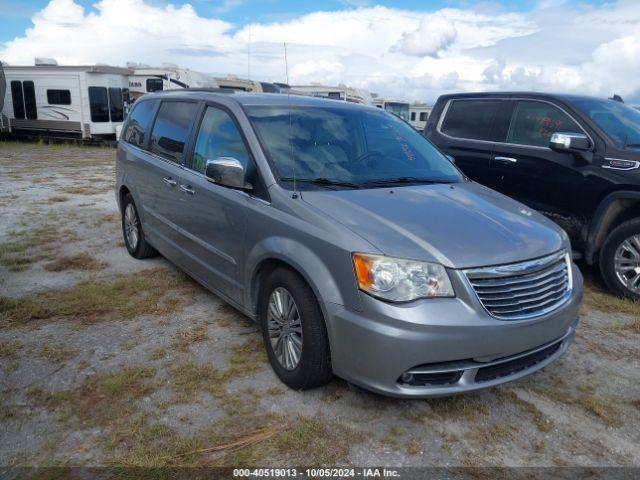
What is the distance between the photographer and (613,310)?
457 cm

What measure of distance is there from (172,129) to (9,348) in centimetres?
220

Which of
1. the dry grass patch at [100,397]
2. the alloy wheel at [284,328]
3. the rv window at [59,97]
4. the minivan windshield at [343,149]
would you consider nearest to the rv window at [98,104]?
the rv window at [59,97]

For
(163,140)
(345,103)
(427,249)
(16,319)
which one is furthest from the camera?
(163,140)

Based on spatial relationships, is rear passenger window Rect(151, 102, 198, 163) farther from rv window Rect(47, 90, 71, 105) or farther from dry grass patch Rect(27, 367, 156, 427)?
rv window Rect(47, 90, 71, 105)

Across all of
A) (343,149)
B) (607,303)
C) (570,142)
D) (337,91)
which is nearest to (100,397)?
(343,149)

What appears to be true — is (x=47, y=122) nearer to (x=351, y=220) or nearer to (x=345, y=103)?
(x=345, y=103)

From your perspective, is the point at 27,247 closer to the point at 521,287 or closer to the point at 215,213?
the point at 215,213

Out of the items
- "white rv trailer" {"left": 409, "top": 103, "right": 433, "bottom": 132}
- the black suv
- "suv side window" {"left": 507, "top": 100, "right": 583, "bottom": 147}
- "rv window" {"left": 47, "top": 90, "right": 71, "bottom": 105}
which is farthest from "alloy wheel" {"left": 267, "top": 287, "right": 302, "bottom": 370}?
"white rv trailer" {"left": 409, "top": 103, "right": 433, "bottom": 132}

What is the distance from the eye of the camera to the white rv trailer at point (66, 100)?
63.1 ft

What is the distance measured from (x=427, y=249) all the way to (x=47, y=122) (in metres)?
21.2

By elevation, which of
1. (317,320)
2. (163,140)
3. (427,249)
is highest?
(163,140)

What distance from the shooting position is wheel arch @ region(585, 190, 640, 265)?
15.5ft

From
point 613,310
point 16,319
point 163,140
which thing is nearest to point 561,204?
point 613,310

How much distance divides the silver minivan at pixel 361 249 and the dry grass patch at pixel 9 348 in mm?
1367
